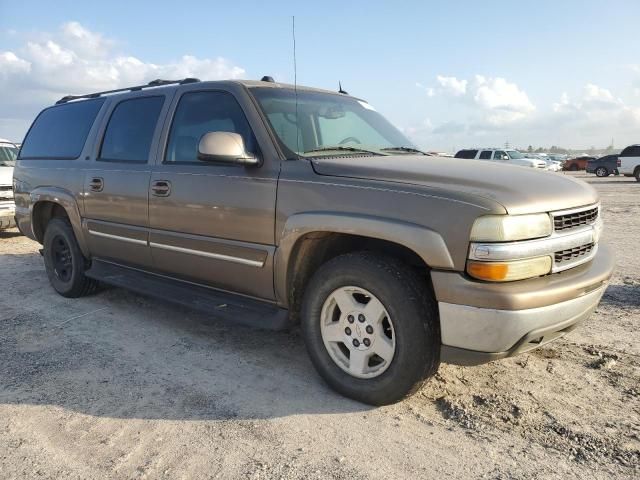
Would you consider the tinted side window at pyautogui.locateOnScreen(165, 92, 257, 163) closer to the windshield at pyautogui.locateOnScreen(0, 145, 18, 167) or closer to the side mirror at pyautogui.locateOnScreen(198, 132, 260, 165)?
the side mirror at pyautogui.locateOnScreen(198, 132, 260, 165)

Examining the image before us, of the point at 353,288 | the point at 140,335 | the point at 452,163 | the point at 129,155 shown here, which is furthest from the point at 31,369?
the point at 452,163

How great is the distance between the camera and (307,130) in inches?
144

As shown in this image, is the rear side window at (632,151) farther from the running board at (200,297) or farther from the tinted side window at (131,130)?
the running board at (200,297)

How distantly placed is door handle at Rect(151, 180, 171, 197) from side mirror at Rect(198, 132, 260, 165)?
2.53 ft

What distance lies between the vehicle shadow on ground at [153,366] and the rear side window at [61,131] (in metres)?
1.63

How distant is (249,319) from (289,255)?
550 millimetres

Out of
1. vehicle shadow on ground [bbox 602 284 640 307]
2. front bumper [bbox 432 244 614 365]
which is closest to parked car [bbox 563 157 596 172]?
vehicle shadow on ground [bbox 602 284 640 307]

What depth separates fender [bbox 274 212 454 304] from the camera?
2.63 meters

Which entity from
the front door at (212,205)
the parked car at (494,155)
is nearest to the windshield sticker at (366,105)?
the front door at (212,205)

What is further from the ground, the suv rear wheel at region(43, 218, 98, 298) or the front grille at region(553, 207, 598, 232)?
the front grille at region(553, 207, 598, 232)

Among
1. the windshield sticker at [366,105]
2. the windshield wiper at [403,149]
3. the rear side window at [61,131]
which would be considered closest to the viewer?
the windshield wiper at [403,149]

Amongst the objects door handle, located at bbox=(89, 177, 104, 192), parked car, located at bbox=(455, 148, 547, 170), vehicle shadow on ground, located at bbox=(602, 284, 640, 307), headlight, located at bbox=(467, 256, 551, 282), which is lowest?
vehicle shadow on ground, located at bbox=(602, 284, 640, 307)

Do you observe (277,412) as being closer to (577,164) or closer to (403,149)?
(403,149)

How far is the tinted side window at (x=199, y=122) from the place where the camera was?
3684mm
